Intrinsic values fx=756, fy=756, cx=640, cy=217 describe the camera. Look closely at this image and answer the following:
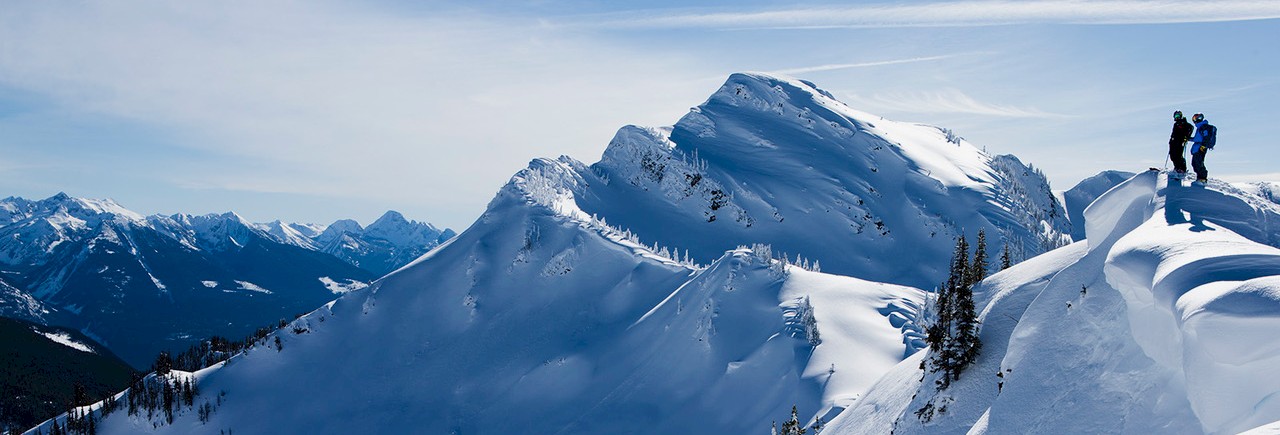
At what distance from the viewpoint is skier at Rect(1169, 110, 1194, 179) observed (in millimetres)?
25820

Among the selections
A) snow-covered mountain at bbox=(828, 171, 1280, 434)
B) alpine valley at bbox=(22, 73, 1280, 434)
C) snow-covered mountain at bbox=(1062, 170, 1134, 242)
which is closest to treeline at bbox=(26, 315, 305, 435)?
alpine valley at bbox=(22, 73, 1280, 434)

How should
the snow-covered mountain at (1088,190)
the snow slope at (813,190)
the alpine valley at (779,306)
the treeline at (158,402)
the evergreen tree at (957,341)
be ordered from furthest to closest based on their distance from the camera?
the snow-covered mountain at (1088,190), the snow slope at (813,190), the treeline at (158,402), the evergreen tree at (957,341), the alpine valley at (779,306)

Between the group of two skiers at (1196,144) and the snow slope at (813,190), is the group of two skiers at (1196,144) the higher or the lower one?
the lower one

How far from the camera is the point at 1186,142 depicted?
87.4 ft

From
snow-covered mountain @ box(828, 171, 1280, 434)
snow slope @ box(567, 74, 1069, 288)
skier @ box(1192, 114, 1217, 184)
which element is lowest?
snow-covered mountain @ box(828, 171, 1280, 434)

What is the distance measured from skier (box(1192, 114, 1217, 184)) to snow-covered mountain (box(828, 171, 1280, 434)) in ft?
2.43

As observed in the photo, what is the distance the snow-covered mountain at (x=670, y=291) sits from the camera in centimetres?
7706

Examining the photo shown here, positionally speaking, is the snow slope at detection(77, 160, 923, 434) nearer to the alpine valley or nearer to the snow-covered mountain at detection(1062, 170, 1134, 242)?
the alpine valley

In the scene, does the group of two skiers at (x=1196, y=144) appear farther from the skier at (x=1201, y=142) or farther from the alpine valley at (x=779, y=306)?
the alpine valley at (x=779, y=306)

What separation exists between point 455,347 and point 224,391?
105 ft

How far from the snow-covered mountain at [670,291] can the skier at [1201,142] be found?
1803 centimetres

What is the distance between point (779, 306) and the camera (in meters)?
81.9

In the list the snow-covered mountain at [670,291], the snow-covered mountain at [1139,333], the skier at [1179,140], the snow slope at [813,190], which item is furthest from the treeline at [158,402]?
the skier at [1179,140]

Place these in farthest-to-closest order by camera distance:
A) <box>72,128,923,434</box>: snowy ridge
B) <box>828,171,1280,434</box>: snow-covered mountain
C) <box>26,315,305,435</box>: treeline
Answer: <box>26,315,305,435</box>: treeline → <box>72,128,923,434</box>: snowy ridge → <box>828,171,1280,434</box>: snow-covered mountain
